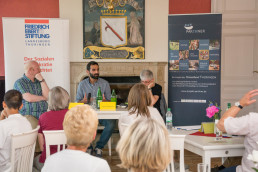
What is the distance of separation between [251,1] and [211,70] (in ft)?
6.09

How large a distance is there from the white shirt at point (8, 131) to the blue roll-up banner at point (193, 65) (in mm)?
4074

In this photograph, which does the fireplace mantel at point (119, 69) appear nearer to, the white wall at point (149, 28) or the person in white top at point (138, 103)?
the white wall at point (149, 28)

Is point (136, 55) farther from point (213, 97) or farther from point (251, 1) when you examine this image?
point (251, 1)

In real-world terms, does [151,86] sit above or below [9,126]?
above

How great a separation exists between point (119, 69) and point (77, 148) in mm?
4933

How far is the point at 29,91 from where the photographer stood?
487 cm

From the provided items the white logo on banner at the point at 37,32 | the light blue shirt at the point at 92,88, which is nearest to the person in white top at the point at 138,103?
the light blue shirt at the point at 92,88

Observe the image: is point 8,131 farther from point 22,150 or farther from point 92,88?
point 92,88

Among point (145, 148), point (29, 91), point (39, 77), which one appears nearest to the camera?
point (145, 148)

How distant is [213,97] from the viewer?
6.41m

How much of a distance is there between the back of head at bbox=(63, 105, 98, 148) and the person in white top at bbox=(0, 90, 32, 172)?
1045mm

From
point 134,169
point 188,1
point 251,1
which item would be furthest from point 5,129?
point 251,1

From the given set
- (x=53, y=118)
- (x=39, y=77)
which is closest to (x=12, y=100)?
(x=53, y=118)

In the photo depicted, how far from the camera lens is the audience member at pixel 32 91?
15.8 feet
